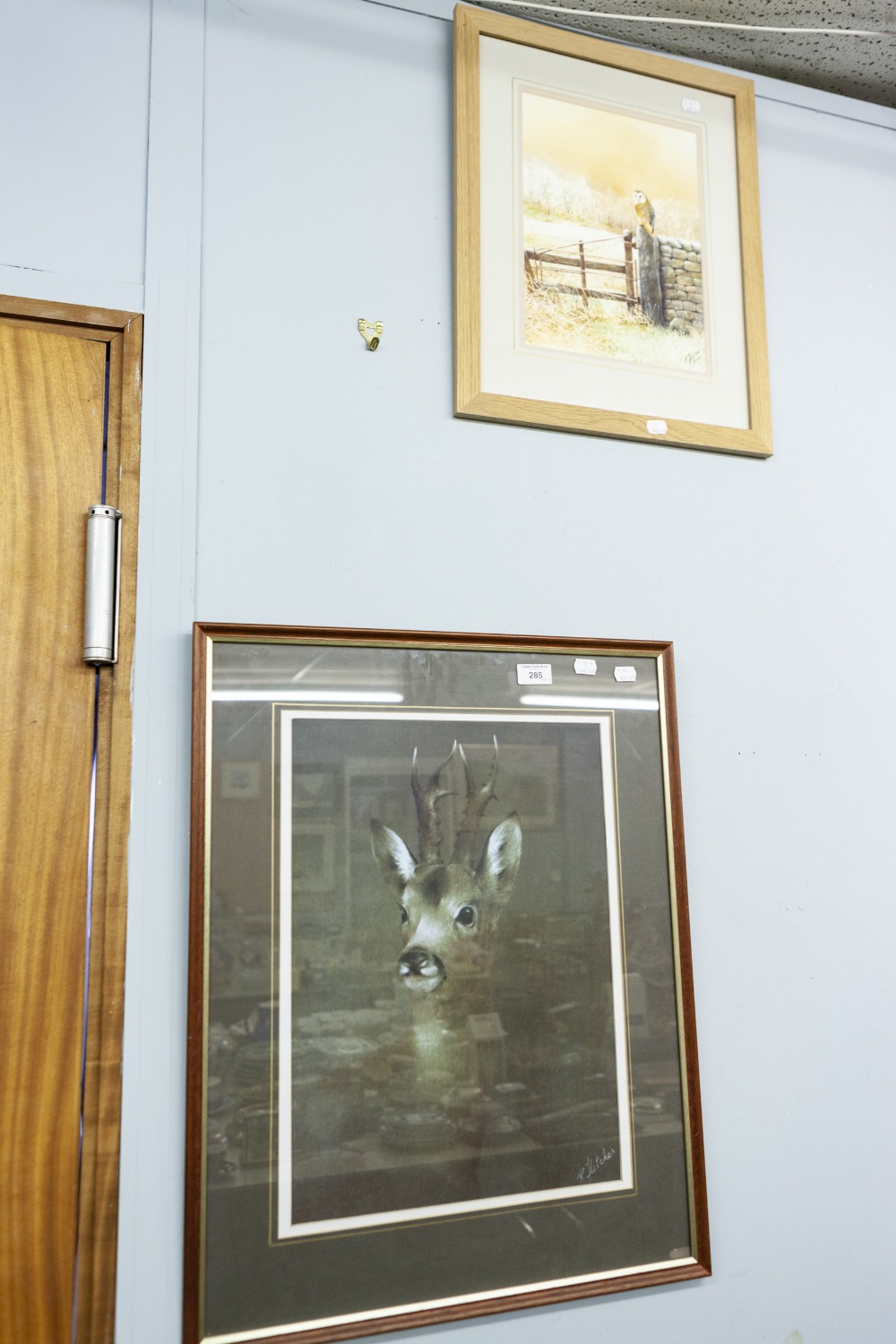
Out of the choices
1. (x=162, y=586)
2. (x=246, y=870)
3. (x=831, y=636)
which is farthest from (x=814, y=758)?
(x=162, y=586)

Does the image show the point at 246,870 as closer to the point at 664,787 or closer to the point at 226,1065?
the point at 226,1065

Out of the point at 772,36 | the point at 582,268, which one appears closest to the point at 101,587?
the point at 582,268

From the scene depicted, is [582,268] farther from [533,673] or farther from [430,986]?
[430,986]

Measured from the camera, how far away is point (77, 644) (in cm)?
104

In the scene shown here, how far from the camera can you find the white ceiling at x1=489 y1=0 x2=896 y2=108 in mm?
1354

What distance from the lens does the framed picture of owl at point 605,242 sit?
4.14 ft

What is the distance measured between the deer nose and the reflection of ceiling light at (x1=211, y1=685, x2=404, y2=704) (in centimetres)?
28

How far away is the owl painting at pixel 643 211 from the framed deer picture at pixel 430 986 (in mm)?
604

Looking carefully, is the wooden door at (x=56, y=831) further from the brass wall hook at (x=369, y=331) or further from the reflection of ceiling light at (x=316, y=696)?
the brass wall hook at (x=369, y=331)

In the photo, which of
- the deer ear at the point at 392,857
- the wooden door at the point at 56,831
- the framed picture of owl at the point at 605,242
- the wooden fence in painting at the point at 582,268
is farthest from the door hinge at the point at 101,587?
the wooden fence in painting at the point at 582,268

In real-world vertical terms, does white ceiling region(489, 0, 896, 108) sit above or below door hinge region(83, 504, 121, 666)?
above

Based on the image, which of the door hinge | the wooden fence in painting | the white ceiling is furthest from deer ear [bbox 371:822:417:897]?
the white ceiling

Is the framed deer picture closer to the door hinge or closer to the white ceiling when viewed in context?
the door hinge

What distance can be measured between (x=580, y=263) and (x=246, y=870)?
0.89 metres
